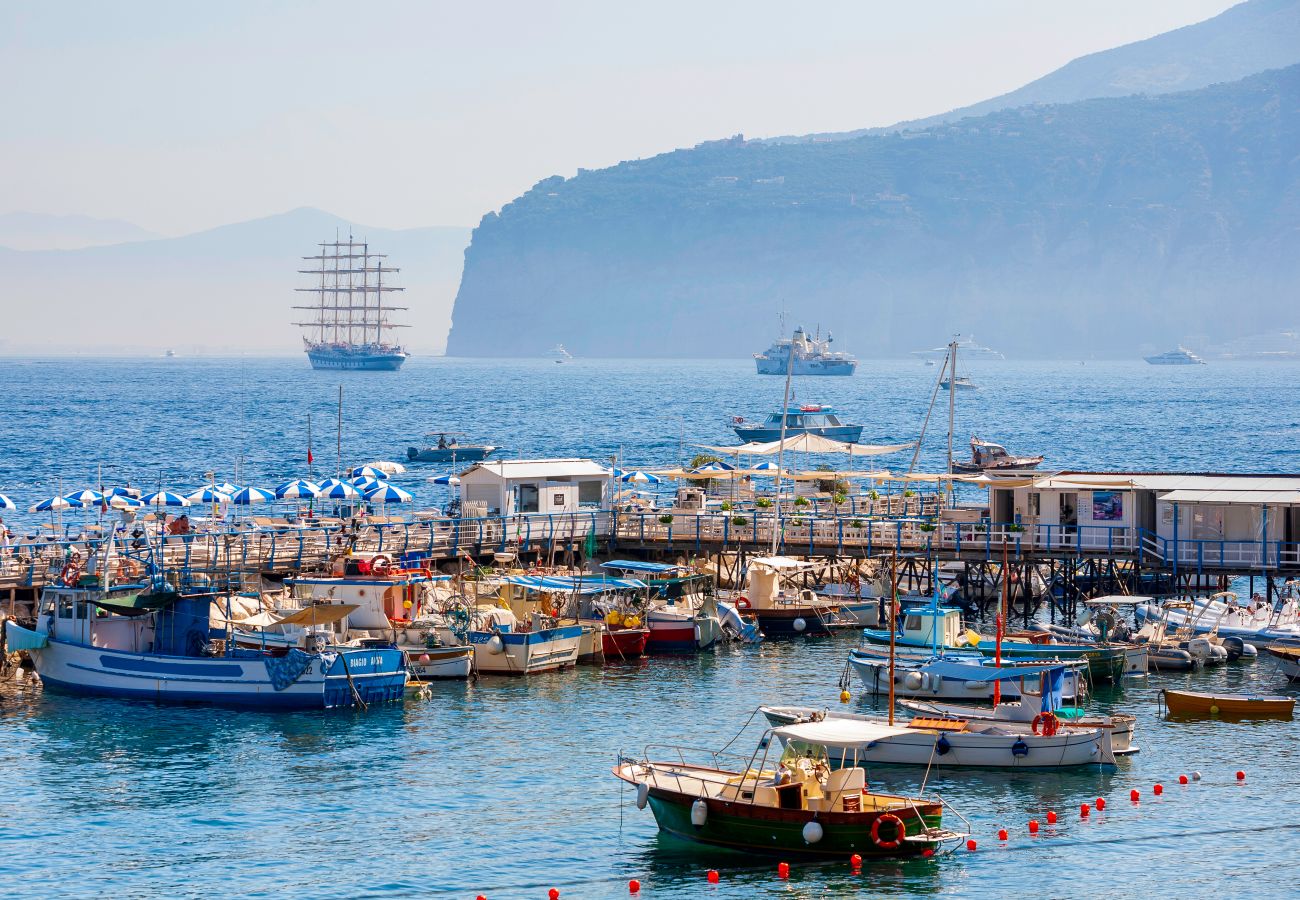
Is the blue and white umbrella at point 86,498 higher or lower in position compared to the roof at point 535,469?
lower

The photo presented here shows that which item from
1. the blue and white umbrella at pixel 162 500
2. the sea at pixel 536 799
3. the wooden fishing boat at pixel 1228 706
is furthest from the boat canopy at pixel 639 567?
the wooden fishing boat at pixel 1228 706

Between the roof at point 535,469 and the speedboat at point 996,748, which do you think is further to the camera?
the roof at point 535,469

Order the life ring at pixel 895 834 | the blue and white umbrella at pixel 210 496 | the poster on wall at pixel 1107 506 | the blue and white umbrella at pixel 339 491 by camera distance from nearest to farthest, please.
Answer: the life ring at pixel 895 834, the poster on wall at pixel 1107 506, the blue and white umbrella at pixel 210 496, the blue and white umbrella at pixel 339 491

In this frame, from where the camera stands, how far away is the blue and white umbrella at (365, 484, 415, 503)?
214ft

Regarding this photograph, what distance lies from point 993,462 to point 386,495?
1100 inches

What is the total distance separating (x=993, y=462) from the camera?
7681cm

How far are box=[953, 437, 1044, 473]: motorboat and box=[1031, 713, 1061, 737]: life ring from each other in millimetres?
27436

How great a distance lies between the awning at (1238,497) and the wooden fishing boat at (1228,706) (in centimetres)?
1399

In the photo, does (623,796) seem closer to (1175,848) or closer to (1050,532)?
(1175,848)

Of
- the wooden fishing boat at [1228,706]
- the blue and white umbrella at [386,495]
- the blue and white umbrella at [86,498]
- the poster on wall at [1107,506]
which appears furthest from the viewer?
the blue and white umbrella at [386,495]

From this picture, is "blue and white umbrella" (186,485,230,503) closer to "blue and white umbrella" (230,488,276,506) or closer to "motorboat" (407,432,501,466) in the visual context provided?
"blue and white umbrella" (230,488,276,506)

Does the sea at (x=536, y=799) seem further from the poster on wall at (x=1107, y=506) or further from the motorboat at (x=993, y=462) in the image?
the motorboat at (x=993, y=462)

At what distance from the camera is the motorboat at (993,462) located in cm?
7019

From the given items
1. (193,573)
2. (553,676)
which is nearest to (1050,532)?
(553,676)
